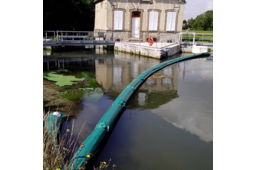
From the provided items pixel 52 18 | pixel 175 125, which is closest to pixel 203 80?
pixel 175 125

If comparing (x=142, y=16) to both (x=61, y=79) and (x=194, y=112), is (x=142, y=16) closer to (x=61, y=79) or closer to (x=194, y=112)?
(x=61, y=79)

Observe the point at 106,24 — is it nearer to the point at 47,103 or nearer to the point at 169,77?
the point at 169,77

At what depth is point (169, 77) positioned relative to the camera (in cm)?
934

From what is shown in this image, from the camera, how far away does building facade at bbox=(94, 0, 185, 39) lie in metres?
18.1

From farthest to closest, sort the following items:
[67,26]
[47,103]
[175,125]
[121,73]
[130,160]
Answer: [67,26] < [121,73] < [47,103] < [175,125] < [130,160]

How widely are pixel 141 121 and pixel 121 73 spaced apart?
5027 mm

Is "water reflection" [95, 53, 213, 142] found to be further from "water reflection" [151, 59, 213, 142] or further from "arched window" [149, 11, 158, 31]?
"arched window" [149, 11, 158, 31]

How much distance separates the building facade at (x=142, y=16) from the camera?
59.3 feet

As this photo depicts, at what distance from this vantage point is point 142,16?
18484 mm

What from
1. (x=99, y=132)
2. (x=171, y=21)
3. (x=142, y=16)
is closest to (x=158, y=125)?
(x=99, y=132)

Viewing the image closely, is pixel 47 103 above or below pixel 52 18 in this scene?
below

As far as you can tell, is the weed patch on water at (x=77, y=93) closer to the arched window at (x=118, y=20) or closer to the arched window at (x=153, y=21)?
the arched window at (x=118, y=20)

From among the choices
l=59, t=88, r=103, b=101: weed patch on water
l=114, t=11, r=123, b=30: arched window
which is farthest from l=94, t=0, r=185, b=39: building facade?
l=59, t=88, r=103, b=101: weed patch on water

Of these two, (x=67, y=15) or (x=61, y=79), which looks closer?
(x=61, y=79)
